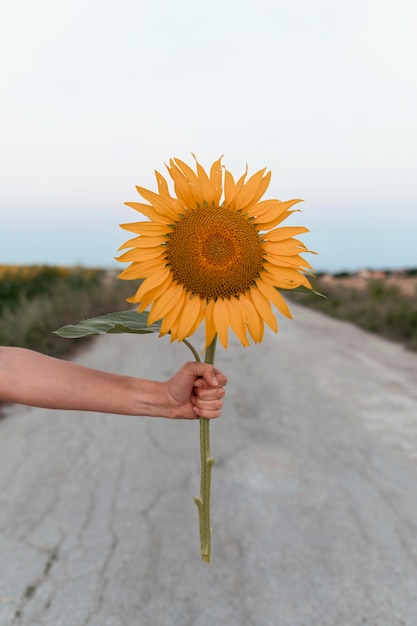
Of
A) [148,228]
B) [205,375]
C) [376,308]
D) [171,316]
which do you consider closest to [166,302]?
[171,316]

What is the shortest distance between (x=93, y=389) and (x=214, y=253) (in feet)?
1.91

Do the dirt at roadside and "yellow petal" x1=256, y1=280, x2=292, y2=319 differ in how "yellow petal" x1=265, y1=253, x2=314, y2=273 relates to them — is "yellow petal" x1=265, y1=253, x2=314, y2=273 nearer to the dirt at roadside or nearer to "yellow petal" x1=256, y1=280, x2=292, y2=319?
"yellow petal" x1=256, y1=280, x2=292, y2=319

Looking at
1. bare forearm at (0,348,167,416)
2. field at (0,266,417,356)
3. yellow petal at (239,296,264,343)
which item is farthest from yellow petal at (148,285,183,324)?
field at (0,266,417,356)

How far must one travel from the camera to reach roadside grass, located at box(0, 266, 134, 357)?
27.3ft

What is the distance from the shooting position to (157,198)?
1.06m

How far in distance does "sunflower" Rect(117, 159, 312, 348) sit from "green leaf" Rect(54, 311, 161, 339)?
1.3 inches

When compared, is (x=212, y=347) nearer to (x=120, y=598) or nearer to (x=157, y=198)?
(x=157, y=198)

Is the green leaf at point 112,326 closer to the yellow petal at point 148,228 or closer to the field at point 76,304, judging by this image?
the yellow petal at point 148,228

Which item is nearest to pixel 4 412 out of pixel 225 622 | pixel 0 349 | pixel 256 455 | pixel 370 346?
pixel 256 455

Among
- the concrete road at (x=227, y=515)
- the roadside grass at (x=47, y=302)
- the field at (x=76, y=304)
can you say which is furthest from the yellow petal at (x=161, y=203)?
the roadside grass at (x=47, y=302)

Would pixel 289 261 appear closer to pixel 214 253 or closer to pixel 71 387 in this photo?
pixel 214 253

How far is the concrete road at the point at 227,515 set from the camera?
3.30 metres

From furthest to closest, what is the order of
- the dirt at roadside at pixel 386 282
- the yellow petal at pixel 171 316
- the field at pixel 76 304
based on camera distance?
the dirt at roadside at pixel 386 282, the field at pixel 76 304, the yellow petal at pixel 171 316

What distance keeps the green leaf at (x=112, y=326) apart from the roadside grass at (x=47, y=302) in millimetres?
7056
